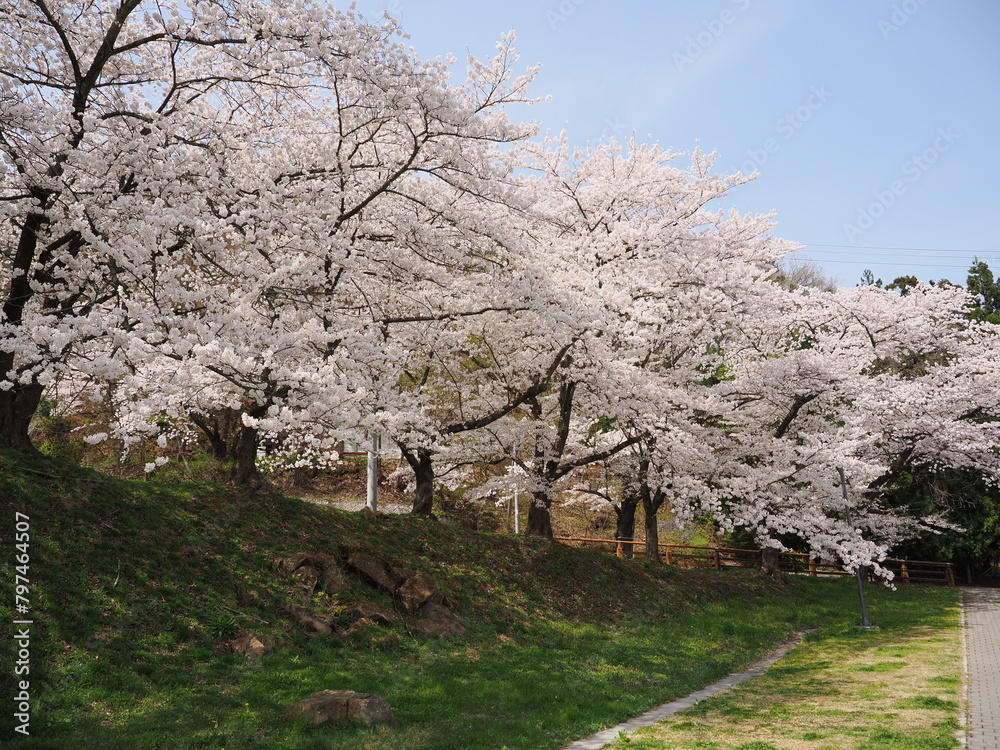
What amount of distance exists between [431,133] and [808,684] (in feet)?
32.2

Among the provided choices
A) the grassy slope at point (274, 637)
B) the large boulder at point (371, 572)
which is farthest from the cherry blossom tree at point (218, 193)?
the large boulder at point (371, 572)

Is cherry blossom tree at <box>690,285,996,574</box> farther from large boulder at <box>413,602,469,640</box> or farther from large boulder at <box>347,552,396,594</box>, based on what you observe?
large boulder at <box>347,552,396,594</box>

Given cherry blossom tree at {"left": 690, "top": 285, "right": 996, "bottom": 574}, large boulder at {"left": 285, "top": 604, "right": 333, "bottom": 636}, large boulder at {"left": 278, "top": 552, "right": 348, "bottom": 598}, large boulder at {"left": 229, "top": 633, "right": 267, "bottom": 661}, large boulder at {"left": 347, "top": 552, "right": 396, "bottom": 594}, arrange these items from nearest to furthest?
large boulder at {"left": 229, "top": 633, "right": 267, "bottom": 661}
large boulder at {"left": 285, "top": 604, "right": 333, "bottom": 636}
large boulder at {"left": 278, "top": 552, "right": 348, "bottom": 598}
large boulder at {"left": 347, "top": 552, "right": 396, "bottom": 594}
cherry blossom tree at {"left": 690, "top": 285, "right": 996, "bottom": 574}

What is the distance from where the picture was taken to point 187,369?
7.00m

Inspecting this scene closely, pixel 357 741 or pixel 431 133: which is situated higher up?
pixel 431 133

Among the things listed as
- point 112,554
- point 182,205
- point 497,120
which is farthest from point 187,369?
point 497,120

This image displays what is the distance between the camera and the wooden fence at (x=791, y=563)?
75.7 feet

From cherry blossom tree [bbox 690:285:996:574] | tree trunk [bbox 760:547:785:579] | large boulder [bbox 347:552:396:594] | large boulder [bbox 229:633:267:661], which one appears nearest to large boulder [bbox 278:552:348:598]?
large boulder [bbox 347:552:396:594]

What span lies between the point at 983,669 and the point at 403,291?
11.6 m

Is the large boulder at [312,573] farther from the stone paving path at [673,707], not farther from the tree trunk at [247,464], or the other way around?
the stone paving path at [673,707]

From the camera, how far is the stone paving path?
7.13 m

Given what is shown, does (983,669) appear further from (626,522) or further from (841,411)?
(626,522)

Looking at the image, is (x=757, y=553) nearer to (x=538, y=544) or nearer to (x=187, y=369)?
(x=538, y=544)

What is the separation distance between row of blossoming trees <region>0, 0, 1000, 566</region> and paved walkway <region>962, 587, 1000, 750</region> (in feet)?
8.41
